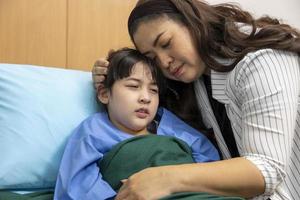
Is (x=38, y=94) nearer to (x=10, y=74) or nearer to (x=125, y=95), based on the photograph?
(x=10, y=74)

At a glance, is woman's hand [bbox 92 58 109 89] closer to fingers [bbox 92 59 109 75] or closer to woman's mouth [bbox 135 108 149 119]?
fingers [bbox 92 59 109 75]

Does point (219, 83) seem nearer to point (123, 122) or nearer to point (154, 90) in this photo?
point (154, 90)

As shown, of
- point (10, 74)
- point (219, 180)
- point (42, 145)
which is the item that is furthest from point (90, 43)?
point (219, 180)

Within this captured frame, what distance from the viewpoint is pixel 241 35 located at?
3.87ft

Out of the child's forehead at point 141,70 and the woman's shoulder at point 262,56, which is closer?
the woman's shoulder at point 262,56

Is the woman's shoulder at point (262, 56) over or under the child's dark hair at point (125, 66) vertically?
over

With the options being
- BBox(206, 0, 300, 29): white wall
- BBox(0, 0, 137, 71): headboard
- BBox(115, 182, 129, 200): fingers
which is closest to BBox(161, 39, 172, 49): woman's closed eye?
BBox(115, 182, 129, 200): fingers

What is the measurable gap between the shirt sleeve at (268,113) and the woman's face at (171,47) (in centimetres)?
19

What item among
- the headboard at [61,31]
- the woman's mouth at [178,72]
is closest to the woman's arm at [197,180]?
the woman's mouth at [178,72]

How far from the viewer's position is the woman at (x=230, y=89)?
0.96 m

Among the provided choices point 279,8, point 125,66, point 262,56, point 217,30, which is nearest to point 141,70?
point 125,66

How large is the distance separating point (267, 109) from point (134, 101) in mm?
399

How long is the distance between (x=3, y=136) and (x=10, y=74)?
0.73ft

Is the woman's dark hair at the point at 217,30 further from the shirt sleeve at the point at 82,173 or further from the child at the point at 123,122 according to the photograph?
the shirt sleeve at the point at 82,173
